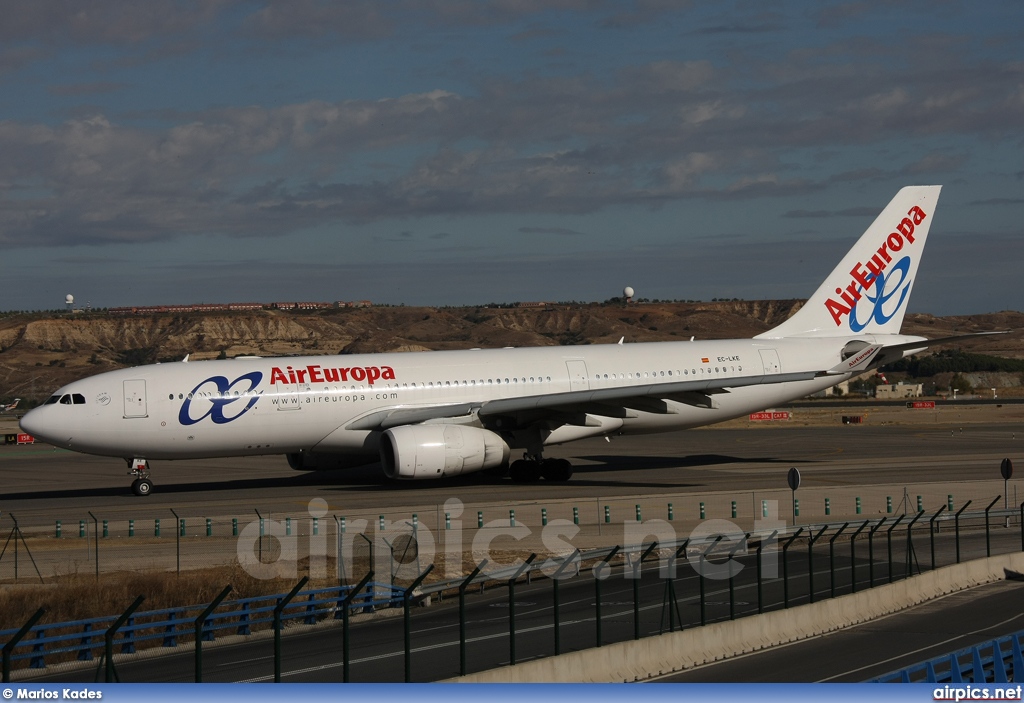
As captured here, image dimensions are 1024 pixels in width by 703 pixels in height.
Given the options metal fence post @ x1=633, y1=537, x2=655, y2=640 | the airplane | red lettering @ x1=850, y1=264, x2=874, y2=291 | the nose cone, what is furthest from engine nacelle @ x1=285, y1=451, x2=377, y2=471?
metal fence post @ x1=633, y1=537, x2=655, y2=640

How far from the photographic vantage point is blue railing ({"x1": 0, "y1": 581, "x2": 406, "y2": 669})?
17016 mm

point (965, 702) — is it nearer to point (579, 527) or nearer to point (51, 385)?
point (579, 527)

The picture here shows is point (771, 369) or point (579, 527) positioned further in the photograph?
point (771, 369)

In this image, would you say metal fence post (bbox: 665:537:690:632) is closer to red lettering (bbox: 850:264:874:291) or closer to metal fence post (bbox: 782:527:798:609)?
metal fence post (bbox: 782:527:798:609)

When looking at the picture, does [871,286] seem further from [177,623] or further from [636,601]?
[177,623]

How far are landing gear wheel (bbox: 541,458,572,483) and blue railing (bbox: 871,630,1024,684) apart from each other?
25145 mm

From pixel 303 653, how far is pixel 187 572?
7.37m

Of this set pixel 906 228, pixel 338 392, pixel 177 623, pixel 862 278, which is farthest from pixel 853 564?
pixel 906 228

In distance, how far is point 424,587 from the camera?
2002 centimetres

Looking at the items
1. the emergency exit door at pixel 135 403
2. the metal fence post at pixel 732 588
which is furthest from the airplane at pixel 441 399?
the metal fence post at pixel 732 588

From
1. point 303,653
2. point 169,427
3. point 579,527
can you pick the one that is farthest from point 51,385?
point 303,653

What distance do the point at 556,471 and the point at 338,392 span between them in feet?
26.5

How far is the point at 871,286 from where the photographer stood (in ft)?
157
